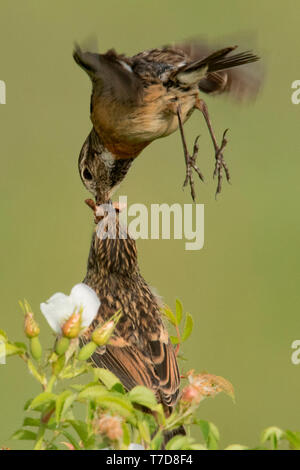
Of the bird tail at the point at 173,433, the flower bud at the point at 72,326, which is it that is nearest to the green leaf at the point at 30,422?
the flower bud at the point at 72,326

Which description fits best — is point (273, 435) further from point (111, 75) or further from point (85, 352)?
point (111, 75)

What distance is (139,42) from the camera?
8805 mm

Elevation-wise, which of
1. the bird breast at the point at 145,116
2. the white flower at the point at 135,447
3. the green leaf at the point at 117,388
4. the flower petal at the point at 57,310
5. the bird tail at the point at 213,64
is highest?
the bird tail at the point at 213,64

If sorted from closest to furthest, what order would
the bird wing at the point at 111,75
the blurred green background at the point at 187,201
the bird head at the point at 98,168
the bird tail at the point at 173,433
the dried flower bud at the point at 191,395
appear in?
the dried flower bud at the point at 191,395, the bird tail at the point at 173,433, the bird wing at the point at 111,75, the bird head at the point at 98,168, the blurred green background at the point at 187,201

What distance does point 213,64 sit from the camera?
332cm

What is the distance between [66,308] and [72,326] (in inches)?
2.6

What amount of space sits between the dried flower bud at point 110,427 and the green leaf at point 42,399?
0.10 m

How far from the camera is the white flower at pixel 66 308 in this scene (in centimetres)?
192

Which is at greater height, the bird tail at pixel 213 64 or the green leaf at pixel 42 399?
the bird tail at pixel 213 64

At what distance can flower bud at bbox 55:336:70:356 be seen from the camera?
1854 mm

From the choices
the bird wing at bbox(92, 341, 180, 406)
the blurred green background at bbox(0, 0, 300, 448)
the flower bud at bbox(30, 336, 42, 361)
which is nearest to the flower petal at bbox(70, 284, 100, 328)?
the flower bud at bbox(30, 336, 42, 361)

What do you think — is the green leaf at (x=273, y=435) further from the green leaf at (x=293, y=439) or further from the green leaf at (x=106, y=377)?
the green leaf at (x=106, y=377)

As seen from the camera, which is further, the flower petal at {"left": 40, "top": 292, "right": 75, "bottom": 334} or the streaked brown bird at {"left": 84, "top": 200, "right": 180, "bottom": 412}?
the streaked brown bird at {"left": 84, "top": 200, "right": 180, "bottom": 412}

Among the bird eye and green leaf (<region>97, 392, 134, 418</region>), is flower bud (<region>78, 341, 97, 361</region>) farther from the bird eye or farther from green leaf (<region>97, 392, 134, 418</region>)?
the bird eye
